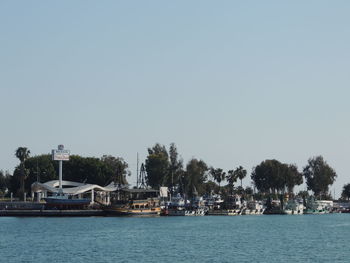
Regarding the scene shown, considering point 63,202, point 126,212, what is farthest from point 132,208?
point 63,202

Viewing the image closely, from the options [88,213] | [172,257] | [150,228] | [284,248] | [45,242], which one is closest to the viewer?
[172,257]

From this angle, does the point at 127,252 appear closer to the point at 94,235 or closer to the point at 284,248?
the point at 284,248

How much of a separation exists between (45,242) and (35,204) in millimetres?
96672

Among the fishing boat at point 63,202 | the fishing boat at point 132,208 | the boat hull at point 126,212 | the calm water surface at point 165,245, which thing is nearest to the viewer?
the calm water surface at point 165,245

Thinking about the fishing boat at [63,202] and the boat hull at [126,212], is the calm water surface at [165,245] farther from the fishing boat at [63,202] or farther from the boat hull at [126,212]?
the fishing boat at [63,202]

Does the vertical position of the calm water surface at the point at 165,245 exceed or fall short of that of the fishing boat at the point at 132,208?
it falls short

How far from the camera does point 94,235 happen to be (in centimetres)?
11750

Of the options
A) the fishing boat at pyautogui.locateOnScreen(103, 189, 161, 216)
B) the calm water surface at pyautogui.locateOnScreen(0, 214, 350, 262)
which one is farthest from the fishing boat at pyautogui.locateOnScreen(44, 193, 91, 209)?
the calm water surface at pyautogui.locateOnScreen(0, 214, 350, 262)

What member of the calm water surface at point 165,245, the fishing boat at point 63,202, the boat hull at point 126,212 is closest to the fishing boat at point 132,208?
the boat hull at point 126,212

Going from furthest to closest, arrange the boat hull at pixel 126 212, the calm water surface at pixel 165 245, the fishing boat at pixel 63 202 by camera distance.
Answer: the fishing boat at pixel 63 202 → the boat hull at pixel 126 212 → the calm water surface at pixel 165 245

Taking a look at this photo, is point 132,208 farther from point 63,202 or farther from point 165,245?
point 165,245

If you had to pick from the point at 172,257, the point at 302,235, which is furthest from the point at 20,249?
the point at 302,235

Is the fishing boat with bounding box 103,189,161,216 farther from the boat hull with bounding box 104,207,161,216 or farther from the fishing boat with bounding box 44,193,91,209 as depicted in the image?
the fishing boat with bounding box 44,193,91,209

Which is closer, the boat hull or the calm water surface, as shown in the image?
the calm water surface
